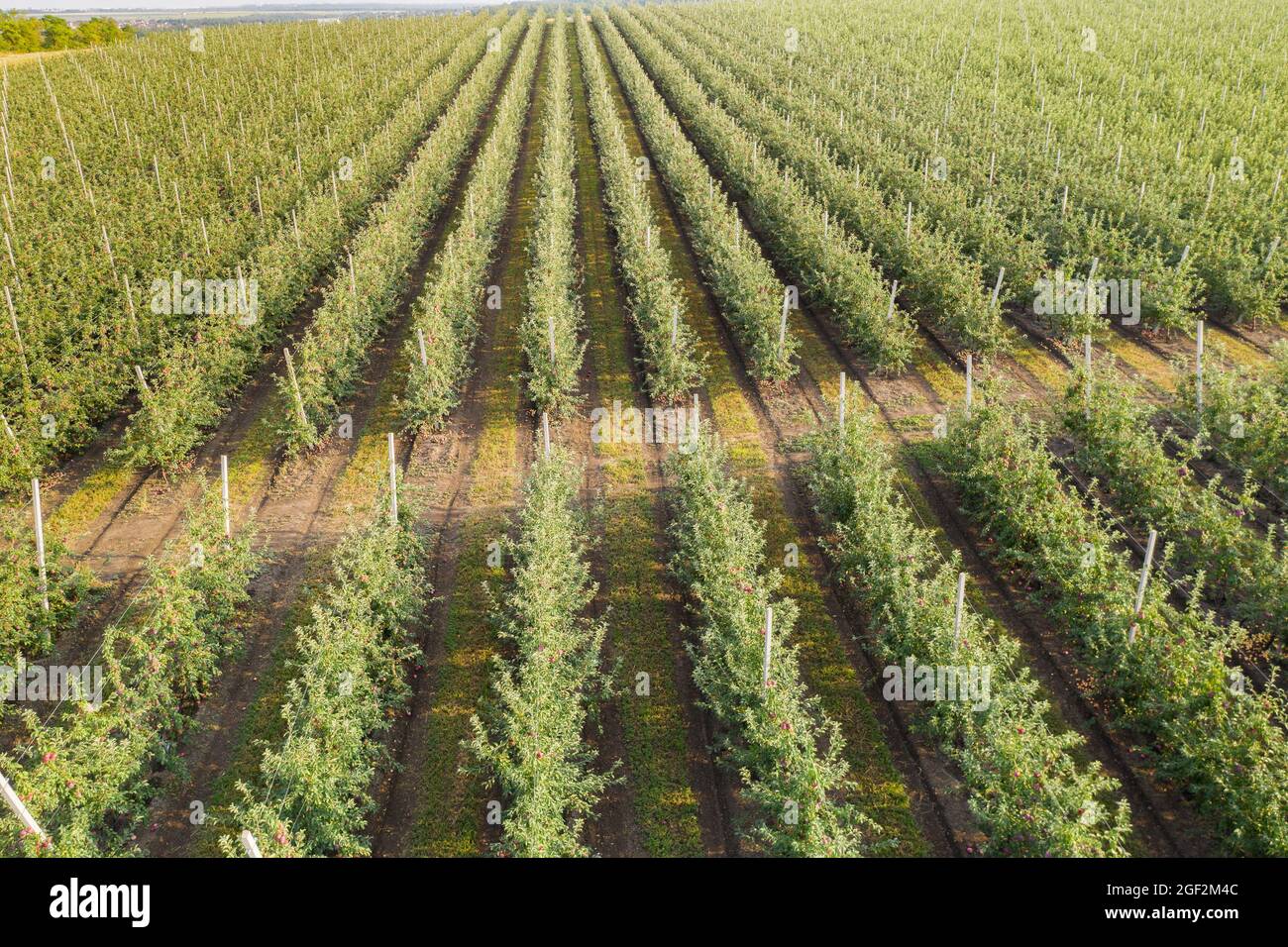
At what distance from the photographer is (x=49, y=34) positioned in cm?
6072

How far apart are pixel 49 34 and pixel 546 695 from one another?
250 feet

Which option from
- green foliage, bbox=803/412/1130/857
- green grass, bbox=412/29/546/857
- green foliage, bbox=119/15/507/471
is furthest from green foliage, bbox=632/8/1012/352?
green foliage, bbox=119/15/507/471

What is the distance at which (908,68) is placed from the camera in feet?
140

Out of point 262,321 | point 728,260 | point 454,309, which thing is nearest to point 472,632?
point 454,309

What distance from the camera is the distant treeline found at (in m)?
57.8

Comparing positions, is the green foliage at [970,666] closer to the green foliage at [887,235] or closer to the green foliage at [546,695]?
the green foliage at [546,695]

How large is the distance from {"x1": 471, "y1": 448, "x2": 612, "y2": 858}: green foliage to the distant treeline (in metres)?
69.3

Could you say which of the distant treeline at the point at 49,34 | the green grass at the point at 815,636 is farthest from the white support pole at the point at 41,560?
the distant treeline at the point at 49,34

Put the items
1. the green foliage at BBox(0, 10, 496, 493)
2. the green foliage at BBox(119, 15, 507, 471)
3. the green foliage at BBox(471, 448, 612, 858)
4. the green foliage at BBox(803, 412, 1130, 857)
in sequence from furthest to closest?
the green foliage at BBox(0, 10, 496, 493) → the green foliage at BBox(119, 15, 507, 471) → the green foliage at BBox(471, 448, 612, 858) → the green foliage at BBox(803, 412, 1130, 857)

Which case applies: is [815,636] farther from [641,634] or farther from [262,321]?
[262,321]

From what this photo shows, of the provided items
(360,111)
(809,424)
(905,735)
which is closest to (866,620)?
(905,735)

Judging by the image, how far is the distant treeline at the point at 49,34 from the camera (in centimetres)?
5775

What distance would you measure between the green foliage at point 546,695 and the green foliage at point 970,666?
12.1 feet

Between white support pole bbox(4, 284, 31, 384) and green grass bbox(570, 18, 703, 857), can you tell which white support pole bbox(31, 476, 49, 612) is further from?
green grass bbox(570, 18, 703, 857)
